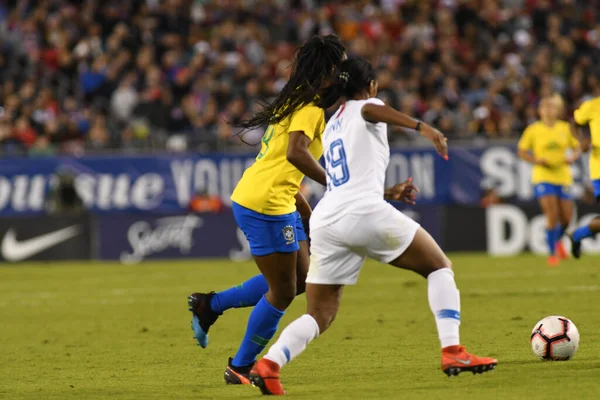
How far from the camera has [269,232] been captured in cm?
701

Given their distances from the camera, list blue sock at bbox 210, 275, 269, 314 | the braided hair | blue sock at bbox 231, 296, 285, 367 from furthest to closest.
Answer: blue sock at bbox 210, 275, 269, 314
blue sock at bbox 231, 296, 285, 367
the braided hair

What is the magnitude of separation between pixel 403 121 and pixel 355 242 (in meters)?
0.74

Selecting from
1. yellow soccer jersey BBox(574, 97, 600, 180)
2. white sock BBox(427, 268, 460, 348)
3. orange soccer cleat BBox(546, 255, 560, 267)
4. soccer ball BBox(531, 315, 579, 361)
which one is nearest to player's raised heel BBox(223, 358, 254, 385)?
white sock BBox(427, 268, 460, 348)

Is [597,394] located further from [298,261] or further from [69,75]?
[69,75]

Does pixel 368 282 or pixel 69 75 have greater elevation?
pixel 69 75

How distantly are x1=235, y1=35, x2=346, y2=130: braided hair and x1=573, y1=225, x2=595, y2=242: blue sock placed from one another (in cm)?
677

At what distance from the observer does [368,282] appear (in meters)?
15.1

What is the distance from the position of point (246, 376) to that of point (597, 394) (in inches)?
91.8

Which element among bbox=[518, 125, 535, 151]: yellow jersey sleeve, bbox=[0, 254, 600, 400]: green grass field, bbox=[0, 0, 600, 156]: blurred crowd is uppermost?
bbox=[0, 0, 600, 156]: blurred crowd

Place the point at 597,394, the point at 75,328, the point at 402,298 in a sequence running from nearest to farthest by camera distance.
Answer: the point at 597,394
the point at 75,328
the point at 402,298

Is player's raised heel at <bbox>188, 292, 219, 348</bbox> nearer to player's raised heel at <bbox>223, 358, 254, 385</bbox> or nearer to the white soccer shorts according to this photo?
player's raised heel at <bbox>223, 358, 254, 385</bbox>

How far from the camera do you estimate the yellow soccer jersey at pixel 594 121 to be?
11906 mm

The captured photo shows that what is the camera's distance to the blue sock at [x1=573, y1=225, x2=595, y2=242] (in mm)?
12773

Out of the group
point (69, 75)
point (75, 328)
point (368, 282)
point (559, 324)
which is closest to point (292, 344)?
point (559, 324)
